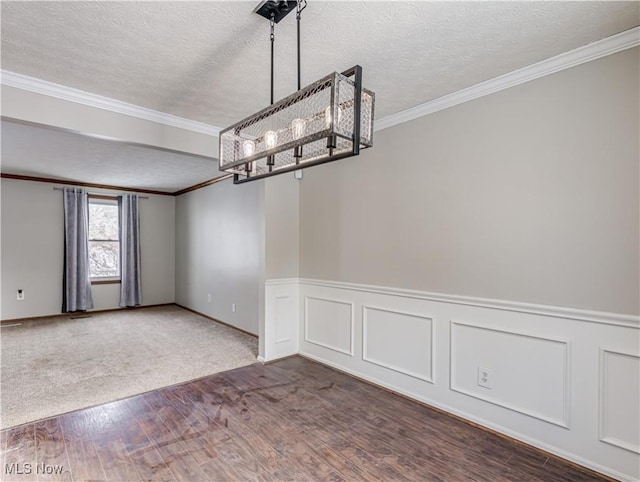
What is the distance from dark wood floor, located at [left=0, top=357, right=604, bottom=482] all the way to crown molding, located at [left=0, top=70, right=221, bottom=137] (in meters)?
2.40

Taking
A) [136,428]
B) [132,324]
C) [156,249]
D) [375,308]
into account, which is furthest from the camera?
[156,249]

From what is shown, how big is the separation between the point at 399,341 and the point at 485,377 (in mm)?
755

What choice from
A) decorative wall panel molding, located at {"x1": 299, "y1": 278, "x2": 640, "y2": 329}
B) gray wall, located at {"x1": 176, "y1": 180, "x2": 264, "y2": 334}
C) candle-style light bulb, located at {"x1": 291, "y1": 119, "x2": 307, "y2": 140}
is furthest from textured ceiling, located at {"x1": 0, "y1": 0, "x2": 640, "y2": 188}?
gray wall, located at {"x1": 176, "y1": 180, "x2": 264, "y2": 334}

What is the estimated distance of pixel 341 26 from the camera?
1853mm

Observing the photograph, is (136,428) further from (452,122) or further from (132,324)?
(132,324)

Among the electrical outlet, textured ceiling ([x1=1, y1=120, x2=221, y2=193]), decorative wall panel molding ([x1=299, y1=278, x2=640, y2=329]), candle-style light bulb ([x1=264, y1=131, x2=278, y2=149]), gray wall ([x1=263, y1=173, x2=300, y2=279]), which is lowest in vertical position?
the electrical outlet

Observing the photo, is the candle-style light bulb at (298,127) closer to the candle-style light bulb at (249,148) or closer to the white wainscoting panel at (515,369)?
the candle-style light bulb at (249,148)

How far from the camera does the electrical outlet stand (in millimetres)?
2470

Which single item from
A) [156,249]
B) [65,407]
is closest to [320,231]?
[65,407]

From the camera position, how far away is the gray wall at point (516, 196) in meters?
1.98

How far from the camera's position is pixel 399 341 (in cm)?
306

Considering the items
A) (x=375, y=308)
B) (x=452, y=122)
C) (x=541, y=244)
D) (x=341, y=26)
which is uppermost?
(x=341, y=26)

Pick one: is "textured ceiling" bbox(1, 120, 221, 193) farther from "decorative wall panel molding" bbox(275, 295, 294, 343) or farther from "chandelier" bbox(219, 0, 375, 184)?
"decorative wall panel molding" bbox(275, 295, 294, 343)

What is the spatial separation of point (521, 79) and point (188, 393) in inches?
141
